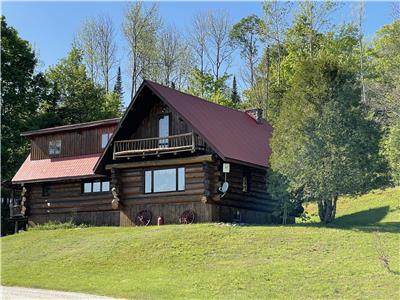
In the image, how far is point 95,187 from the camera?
3734 centimetres

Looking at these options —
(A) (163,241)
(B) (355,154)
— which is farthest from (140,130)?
(B) (355,154)

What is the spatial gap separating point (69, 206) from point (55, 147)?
4.85 meters

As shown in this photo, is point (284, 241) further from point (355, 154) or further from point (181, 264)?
point (355, 154)

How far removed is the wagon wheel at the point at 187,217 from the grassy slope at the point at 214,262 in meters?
2.61

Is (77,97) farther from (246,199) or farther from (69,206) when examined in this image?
(246,199)

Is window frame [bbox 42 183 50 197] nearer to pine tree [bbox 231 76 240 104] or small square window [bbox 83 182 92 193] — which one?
small square window [bbox 83 182 92 193]

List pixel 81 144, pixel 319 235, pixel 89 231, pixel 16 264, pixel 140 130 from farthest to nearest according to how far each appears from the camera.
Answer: pixel 81 144 → pixel 140 130 → pixel 89 231 → pixel 16 264 → pixel 319 235

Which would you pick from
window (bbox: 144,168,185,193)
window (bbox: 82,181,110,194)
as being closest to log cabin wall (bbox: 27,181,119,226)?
window (bbox: 82,181,110,194)

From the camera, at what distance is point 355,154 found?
90.4 feet

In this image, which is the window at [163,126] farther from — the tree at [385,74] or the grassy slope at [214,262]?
the tree at [385,74]

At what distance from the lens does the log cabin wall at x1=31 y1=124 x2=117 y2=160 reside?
128 ft

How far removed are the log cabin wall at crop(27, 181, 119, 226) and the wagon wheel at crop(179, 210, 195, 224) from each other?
5.23m

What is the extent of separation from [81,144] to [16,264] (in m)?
14.4

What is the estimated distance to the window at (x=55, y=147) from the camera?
132ft
